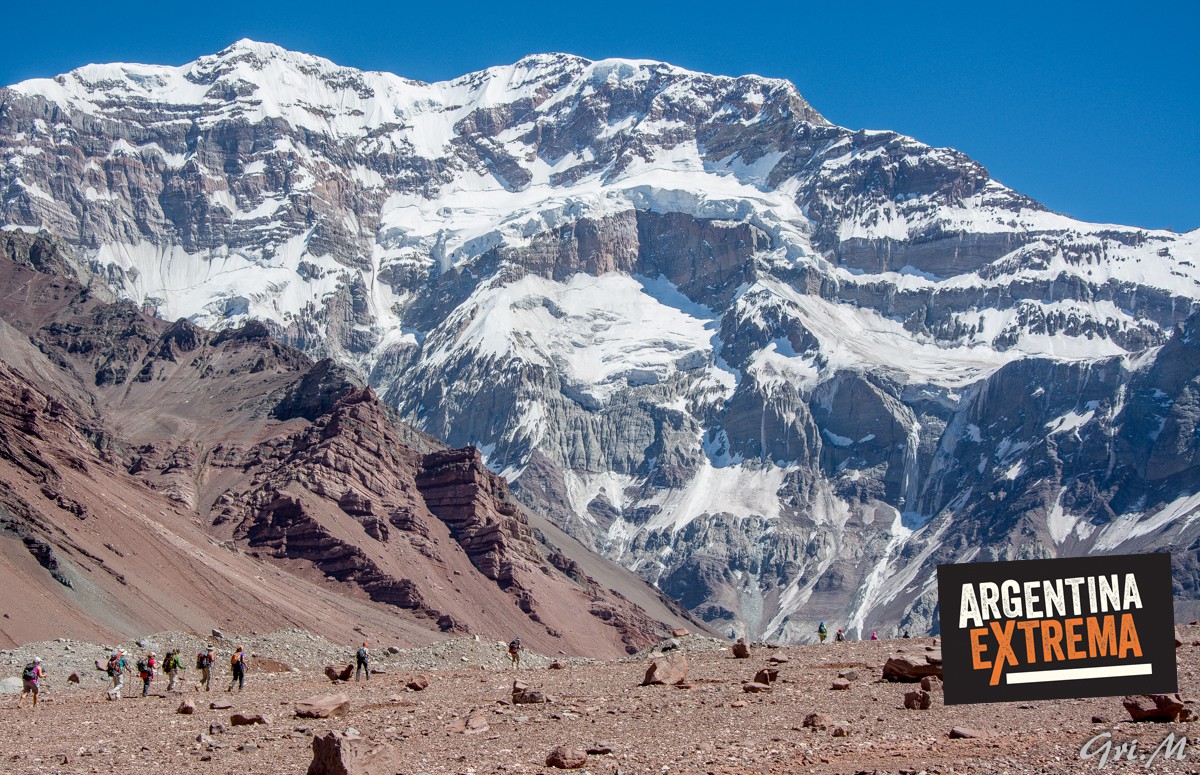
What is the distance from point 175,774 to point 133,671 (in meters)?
36.3

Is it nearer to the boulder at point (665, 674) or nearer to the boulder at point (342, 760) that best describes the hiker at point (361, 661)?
the boulder at point (665, 674)

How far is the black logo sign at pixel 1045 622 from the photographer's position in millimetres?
26438

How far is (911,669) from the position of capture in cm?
4181

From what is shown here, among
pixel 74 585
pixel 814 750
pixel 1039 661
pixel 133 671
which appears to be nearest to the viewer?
pixel 1039 661

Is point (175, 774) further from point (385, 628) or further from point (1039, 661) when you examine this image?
point (385, 628)

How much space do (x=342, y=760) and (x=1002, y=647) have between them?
1268 centimetres

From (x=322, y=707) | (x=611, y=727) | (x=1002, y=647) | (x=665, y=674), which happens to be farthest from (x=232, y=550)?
(x=1002, y=647)

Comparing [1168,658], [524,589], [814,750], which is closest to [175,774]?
[814,750]

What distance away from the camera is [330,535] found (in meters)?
175

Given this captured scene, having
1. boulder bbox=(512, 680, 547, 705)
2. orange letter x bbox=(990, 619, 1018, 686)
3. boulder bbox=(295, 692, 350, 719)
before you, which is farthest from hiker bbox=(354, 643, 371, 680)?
orange letter x bbox=(990, 619, 1018, 686)

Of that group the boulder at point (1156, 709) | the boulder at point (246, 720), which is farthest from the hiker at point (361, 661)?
the boulder at point (1156, 709)

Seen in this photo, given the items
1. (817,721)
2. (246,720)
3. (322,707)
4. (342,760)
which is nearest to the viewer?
(342,760)

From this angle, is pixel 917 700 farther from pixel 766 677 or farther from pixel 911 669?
pixel 766 677

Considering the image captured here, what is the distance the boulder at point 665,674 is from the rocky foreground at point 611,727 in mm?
168
